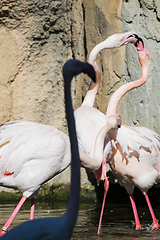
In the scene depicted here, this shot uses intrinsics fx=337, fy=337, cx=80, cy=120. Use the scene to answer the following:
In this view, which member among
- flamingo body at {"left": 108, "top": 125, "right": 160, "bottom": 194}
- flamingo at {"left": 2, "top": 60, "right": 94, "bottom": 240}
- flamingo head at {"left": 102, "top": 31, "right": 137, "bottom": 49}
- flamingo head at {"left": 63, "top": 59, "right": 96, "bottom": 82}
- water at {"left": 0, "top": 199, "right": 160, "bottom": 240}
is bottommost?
water at {"left": 0, "top": 199, "right": 160, "bottom": 240}

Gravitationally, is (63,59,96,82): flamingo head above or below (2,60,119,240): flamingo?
above

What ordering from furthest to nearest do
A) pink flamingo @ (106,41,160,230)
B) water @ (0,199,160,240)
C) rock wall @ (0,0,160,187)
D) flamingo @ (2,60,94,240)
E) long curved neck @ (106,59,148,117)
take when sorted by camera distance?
rock wall @ (0,0,160,187), long curved neck @ (106,59,148,117), pink flamingo @ (106,41,160,230), water @ (0,199,160,240), flamingo @ (2,60,94,240)

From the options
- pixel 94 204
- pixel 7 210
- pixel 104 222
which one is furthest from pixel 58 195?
pixel 104 222

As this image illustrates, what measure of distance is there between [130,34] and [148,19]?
0.93 metres

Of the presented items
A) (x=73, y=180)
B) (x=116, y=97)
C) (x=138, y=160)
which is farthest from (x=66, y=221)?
(x=116, y=97)

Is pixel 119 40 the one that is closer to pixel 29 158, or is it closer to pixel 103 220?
pixel 29 158

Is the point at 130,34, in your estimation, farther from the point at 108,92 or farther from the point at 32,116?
the point at 32,116

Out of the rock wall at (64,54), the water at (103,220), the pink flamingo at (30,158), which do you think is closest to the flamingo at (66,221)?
the pink flamingo at (30,158)

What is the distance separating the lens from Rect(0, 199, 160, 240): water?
11.0 feet

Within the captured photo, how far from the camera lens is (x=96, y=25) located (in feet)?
17.7

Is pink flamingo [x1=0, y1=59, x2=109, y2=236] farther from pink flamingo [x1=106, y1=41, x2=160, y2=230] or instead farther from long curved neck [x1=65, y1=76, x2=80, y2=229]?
long curved neck [x1=65, y1=76, x2=80, y2=229]

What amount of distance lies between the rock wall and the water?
0.91 m

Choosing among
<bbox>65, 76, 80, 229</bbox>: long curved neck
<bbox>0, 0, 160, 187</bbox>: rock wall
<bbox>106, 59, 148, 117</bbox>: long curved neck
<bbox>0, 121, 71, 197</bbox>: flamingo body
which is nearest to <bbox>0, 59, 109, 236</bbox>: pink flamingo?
<bbox>0, 121, 71, 197</bbox>: flamingo body

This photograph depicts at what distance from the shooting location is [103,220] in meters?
4.20
